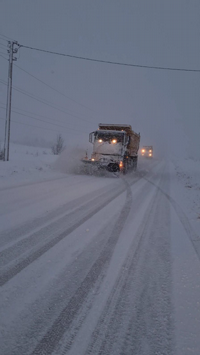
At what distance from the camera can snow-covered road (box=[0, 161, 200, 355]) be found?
2014mm

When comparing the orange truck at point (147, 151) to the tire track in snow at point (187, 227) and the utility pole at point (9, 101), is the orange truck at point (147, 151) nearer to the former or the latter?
the utility pole at point (9, 101)

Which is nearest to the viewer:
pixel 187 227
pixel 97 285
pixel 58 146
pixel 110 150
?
pixel 97 285

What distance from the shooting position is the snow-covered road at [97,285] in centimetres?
201

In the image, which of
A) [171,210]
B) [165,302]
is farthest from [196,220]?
[165,302]

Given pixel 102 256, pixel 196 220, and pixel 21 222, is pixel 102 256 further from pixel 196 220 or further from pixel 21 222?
pixel 196 220

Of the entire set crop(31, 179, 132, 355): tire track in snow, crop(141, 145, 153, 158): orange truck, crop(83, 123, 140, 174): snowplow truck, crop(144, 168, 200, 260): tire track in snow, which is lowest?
crop(31, 179, 132, 355): tire track in snow

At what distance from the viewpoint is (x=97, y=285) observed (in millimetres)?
2830

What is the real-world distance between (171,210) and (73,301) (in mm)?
5211

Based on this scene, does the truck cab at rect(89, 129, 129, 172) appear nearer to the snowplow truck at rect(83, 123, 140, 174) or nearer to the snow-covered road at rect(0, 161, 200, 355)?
the snowplow truck at rect(83, 123, 140, 174)

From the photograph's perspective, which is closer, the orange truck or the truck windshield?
the truck windshield

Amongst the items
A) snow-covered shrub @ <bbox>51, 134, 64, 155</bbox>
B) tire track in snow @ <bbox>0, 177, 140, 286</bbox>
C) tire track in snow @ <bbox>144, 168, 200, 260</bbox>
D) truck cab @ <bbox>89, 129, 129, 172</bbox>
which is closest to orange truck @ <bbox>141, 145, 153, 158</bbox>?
snow-covered shrub @ <bbox>51, 134, 64, 155</bbox>

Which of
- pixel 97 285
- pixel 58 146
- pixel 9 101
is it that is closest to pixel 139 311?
pixel 97 285

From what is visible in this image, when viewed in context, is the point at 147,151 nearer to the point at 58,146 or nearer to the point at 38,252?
the point at 58,146

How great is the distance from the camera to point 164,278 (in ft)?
10.1
